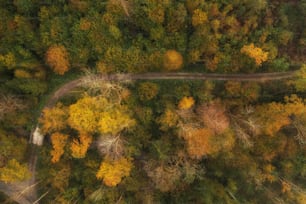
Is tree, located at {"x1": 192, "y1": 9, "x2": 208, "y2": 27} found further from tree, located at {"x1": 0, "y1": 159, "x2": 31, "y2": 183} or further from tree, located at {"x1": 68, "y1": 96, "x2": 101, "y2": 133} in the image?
tree, located at {"x1": 0, "y1": 159, "x2": 31, "y2": 183}

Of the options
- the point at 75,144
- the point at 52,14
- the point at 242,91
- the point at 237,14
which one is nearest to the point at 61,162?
the point at 75,144

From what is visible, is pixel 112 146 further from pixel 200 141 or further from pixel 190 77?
pixel 190 77

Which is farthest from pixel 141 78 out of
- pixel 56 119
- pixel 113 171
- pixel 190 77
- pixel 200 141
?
pixel 113 171

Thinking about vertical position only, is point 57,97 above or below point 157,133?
above

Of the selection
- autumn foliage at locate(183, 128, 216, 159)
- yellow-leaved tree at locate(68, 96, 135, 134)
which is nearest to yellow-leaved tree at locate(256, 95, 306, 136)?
autumn foliage at locate(183, 128, 216, 159)

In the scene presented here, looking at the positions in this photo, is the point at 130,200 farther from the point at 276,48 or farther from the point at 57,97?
the point at 276,48

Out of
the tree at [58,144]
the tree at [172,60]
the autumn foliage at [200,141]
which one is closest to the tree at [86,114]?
the tree at [58,144]

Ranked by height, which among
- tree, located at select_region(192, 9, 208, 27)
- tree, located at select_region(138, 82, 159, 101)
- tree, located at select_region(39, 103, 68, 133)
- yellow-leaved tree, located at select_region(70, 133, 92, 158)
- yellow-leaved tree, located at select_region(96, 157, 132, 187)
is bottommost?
yellow-leaved tree, located at select_region(96, 157, 132, 187)
